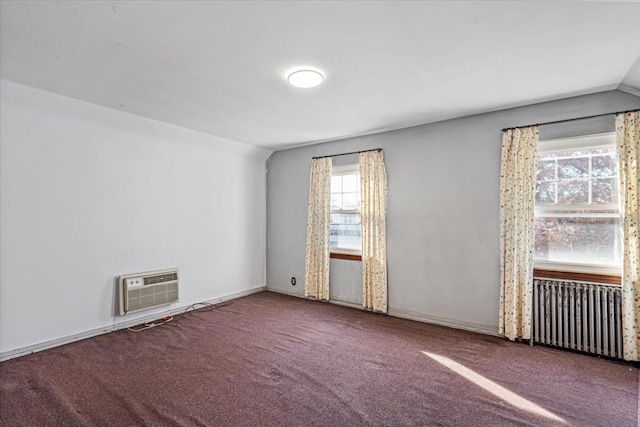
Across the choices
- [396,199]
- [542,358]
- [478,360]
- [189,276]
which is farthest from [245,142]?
[542,358]

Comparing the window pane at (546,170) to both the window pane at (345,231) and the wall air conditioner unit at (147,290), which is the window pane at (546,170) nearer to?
the window pane at (345,231)

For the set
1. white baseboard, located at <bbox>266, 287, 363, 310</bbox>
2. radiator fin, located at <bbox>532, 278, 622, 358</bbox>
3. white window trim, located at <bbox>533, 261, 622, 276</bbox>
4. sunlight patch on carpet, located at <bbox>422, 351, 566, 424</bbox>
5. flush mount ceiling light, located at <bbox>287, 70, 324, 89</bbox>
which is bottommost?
sunlight patch on carpet, located at <bbox>422, 351, 566, 424</bbox>

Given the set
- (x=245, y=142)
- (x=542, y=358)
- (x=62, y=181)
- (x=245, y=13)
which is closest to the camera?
(x=245, y=13)

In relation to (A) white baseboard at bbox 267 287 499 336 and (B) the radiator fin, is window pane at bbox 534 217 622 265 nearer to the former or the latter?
(B) the radiator fin

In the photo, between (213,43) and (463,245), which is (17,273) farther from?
(463,245)

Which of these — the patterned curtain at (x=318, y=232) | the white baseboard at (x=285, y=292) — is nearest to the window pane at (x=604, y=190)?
the patterned curtain at (x=318, y=232)

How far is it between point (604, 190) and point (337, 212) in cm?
294

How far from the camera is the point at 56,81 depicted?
2.50 m

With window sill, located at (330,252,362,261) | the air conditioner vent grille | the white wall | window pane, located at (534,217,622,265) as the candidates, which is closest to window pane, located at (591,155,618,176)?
window pane, located at (534,217,622,265)

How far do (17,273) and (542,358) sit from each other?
4.68m

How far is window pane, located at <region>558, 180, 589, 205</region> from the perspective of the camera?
2888 millimetres

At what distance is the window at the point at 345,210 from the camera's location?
436cm

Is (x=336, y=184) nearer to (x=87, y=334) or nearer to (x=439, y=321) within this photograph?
(x=439, y=321)

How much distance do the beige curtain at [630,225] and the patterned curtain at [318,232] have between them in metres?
3.10
